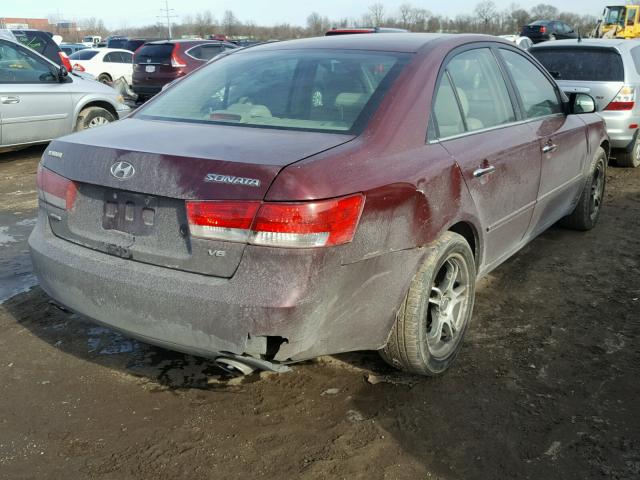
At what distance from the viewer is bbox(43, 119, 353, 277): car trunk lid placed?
7.84 ft

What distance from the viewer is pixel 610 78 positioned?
7.83 m

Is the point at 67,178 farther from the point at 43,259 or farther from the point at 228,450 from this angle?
the point at 228,450

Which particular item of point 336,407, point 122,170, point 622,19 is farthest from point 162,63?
point 622,19

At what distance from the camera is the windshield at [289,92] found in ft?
9.63

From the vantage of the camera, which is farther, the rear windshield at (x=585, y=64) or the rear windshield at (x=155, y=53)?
the rear windshield at (x=155, y=53)

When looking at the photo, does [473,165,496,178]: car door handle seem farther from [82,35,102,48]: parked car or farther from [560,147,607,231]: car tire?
[82,35,102,48]: parked car

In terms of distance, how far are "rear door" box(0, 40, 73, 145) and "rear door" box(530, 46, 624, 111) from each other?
6.67 m

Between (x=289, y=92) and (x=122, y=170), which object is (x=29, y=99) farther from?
(x=122, y=170)

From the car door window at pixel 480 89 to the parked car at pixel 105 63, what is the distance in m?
19.9

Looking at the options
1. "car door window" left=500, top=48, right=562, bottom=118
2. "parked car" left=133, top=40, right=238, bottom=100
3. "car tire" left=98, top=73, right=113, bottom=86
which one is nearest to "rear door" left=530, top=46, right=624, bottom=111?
"car door window" left=500, top=48, right=562, bottom=118

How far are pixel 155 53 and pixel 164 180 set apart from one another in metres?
14.6

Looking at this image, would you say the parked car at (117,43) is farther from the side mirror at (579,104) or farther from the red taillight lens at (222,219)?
the red taillight lens at (222,219)

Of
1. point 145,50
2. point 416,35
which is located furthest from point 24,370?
point 145,50

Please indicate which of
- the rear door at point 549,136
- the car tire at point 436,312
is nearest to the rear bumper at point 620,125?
the rear door at point 549,136
